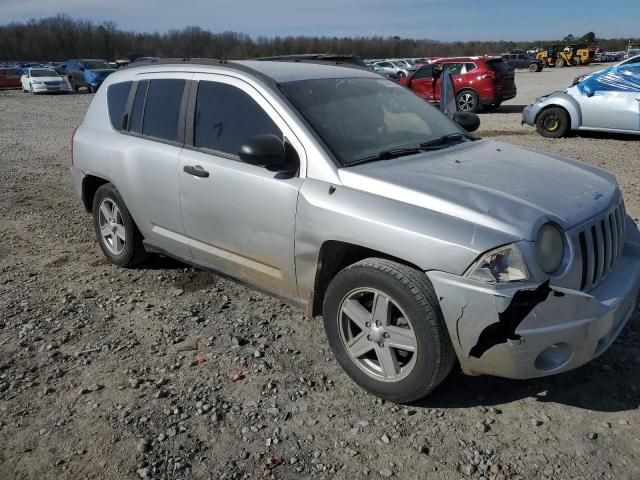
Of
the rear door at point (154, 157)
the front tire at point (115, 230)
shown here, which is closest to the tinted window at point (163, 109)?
the rear door at point (154, 157)

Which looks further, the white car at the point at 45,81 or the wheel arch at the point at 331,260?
the white car at the point at 45,81

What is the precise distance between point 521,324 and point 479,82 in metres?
15.5

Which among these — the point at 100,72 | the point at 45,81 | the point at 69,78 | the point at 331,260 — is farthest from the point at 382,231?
the point at 69,78

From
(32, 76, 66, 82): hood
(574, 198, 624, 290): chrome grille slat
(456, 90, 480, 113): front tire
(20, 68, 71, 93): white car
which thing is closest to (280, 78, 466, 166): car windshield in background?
(574, 198, 624, 290): chrome grille slat

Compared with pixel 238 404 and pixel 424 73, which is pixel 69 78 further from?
pixel 238 404

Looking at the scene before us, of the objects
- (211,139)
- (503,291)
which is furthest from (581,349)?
(211,139)

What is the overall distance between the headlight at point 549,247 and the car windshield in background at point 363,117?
1.16 m

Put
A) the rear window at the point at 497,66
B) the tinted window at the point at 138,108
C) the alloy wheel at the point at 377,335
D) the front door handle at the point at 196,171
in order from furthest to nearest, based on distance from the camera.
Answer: the rear window at the point at 497,66 → the tinted window at the point at 138,108 → the front door handle at the point at 196,171 → the alloy wheel at the point at 377,335

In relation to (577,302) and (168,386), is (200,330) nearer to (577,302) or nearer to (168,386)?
(168,386)

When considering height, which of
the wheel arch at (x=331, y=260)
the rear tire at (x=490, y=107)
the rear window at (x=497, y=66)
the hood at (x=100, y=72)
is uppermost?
the rear window at (x=497, y=66)

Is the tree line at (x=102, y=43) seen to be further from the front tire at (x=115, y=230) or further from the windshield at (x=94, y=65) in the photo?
the front tire at (x=115, y=230)

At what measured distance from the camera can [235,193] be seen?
11.6ft

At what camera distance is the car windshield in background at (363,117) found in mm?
3412

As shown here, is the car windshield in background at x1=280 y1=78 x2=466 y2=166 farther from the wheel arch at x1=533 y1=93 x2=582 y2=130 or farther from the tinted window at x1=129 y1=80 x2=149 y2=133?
the wheel arch at x1=533 y1=93 x2=582 y2=130
